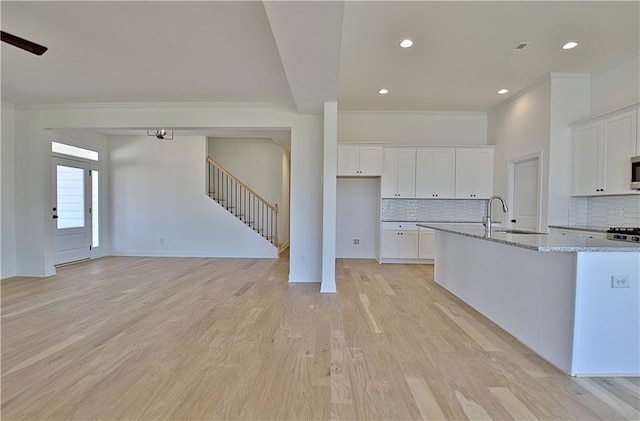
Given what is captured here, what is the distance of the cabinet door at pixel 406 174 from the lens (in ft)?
19.7

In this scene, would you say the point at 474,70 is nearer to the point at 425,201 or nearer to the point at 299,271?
the point at 425,201

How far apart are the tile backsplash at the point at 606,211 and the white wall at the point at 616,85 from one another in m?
1.21

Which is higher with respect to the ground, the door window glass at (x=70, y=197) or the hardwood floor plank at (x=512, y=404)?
the door window glass at (x=70, y=197)

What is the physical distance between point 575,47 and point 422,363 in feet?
13.1

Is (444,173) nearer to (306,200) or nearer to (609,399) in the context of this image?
(306,200)

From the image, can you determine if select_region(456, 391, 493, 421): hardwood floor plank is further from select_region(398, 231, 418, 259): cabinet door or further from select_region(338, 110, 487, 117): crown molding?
select_region(338, 110, 487, 117): crown molding

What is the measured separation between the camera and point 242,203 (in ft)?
25.4

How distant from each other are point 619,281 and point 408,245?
390 centimetres

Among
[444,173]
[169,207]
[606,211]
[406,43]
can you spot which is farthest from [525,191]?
[169,207]

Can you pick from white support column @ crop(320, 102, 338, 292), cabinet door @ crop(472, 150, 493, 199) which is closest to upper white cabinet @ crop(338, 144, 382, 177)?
white support column @ crop(320, 102, 338, 292)

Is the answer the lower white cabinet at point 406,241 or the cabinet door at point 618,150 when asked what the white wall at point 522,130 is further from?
the lower white cabinet at point 406,241

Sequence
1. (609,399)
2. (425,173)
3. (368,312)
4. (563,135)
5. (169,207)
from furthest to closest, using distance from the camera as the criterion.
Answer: (169,207)
(425,173)
(563,135)
(368,312)
(609,399)

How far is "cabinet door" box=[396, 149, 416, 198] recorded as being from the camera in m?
6.01

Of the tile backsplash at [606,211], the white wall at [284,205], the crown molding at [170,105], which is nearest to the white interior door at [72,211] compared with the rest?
the crown molding at [170,105]
